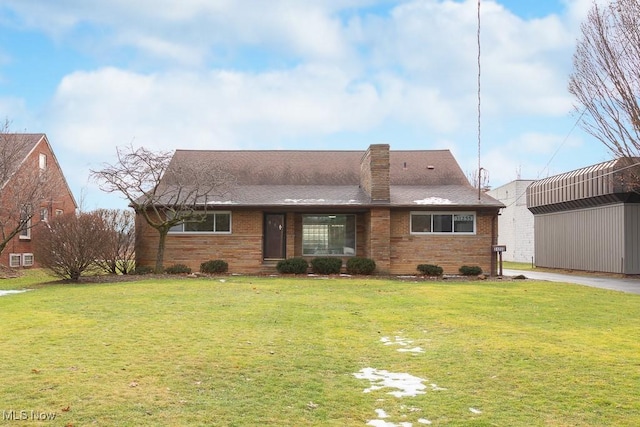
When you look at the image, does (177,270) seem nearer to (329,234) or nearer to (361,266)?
(329,234)

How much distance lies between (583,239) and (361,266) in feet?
43.1

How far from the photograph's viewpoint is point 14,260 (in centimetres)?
2745

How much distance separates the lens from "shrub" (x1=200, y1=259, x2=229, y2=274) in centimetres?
2252

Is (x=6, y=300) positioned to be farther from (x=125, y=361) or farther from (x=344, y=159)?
(x=344, y=159)

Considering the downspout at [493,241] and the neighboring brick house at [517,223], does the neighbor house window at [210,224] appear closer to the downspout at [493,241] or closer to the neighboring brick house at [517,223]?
the downspout at [493,241]

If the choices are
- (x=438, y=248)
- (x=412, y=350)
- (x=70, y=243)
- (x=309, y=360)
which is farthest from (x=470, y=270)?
(x=309, y=360)

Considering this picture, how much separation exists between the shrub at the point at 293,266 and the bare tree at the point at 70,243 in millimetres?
6866

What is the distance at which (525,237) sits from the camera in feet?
135

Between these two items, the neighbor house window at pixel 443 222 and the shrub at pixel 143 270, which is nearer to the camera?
the shrub at pixel 143 270

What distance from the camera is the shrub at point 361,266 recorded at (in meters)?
22.0

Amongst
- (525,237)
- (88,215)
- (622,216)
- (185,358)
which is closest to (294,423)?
(185,358)

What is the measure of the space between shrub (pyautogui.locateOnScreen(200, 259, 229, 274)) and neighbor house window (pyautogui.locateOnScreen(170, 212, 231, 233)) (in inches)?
59.1

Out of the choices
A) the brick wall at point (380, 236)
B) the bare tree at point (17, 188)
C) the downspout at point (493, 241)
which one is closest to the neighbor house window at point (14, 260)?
the bare tree at point (17, 188)

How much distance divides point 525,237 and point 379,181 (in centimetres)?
2252
